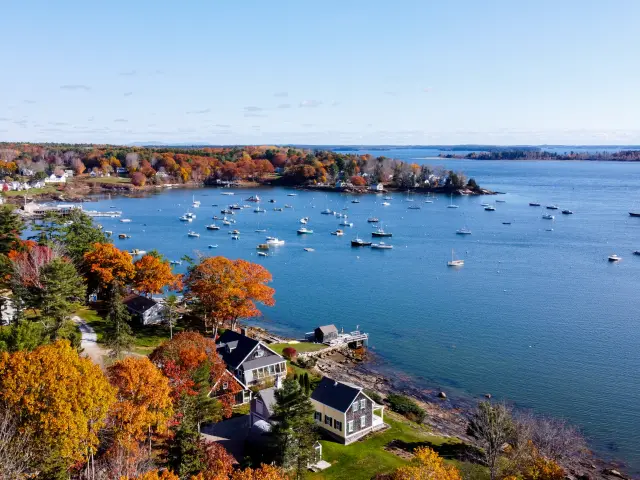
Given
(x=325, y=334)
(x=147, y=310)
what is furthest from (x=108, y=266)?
(x=325, y=334)

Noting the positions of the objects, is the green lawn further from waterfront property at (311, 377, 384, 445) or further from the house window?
Answer: the house window

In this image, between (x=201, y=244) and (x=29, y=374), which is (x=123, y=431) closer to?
(x=29, y=374)

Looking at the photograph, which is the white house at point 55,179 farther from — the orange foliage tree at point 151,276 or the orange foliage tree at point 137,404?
the orange foliage tree at point 137,404

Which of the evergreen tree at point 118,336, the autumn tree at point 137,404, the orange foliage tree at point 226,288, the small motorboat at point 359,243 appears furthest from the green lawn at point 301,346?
the small motorboat at point 359,243

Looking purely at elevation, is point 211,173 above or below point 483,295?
above

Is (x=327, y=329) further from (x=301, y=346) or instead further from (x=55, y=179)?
(x=55, y=179)
